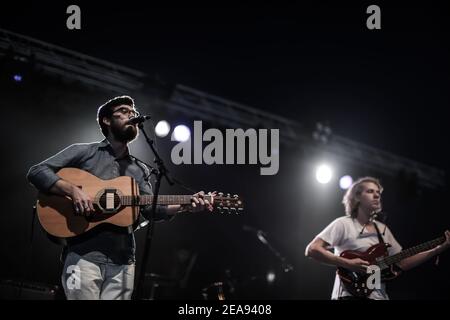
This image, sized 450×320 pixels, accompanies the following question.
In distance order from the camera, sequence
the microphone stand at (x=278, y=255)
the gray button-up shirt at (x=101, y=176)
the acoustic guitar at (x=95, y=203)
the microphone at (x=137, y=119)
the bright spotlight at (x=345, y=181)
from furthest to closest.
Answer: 1. the bright spotlight at (x=345, y=181)
2. the microphone stand at (x=278, y=255)
3. the microphone at (x=137, y=119)
4. the acoustic guitar at (x=95, y=203)
5. the gray button-up shirt at (x=101, y=176)

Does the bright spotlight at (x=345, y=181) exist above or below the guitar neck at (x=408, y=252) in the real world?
above

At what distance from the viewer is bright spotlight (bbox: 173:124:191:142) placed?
776 cm

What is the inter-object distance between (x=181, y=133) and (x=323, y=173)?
3.27 meters

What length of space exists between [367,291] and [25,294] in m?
3.47

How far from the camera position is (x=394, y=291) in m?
10.6

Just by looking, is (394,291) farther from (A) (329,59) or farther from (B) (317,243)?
(B) (317,243)

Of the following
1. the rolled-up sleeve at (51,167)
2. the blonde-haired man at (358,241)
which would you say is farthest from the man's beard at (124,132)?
the blonde-haired man at (358,241)

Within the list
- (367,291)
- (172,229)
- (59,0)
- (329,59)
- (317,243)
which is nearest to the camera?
(367,291)

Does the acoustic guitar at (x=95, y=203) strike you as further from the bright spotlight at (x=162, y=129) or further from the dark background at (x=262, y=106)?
the bright spotlight at (x=162, y=129)

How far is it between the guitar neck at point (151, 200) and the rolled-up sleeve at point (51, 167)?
0.49m

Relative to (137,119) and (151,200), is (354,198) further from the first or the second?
(137,119)

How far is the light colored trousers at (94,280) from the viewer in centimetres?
327

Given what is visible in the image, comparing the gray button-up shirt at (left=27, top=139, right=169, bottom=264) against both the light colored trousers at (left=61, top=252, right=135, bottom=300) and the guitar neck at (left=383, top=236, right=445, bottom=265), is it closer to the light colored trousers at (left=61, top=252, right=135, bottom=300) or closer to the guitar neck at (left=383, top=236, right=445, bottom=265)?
the light colored trousers at (left=61, top=252, right=135, bottom=300)

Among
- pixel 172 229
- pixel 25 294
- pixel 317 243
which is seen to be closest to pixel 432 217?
pixel 172 229
